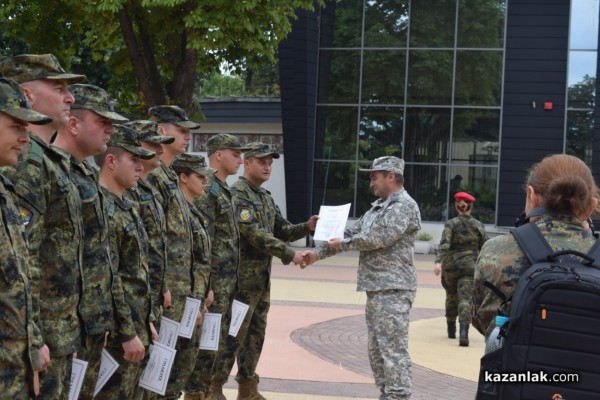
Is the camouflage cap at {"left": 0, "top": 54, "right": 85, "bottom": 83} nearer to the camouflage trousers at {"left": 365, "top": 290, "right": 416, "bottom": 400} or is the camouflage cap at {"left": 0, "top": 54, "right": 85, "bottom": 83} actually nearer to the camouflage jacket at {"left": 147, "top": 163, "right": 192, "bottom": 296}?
the camouflage jacket at {"left": 147, "top": 163, "right": 192, "bottom": 296}

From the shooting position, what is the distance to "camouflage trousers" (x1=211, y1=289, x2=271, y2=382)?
855 cm

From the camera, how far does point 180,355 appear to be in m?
7.34

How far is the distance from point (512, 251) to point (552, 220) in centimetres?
21

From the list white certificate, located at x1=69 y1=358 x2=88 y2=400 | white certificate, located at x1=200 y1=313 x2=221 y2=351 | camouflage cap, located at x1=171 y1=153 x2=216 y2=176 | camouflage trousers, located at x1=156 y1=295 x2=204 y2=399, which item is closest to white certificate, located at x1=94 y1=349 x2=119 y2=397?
white certificate, located at x1=69 y1=358 x2=88 y2=400

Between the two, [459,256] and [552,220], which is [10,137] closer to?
[552,220]

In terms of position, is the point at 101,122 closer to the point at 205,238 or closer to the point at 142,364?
the point at 142,364

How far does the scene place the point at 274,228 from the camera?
9.52 metres

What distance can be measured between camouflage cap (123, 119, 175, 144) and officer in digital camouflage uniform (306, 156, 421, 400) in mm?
2027

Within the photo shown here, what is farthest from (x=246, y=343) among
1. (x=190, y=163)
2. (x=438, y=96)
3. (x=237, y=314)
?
(x=438, y=96)

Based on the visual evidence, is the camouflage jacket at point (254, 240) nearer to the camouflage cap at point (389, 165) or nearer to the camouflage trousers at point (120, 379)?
the camouflage cap at point (389, 165)

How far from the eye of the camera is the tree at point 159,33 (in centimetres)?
1922

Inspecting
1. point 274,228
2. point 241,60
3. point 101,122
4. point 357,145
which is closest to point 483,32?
point 357,145

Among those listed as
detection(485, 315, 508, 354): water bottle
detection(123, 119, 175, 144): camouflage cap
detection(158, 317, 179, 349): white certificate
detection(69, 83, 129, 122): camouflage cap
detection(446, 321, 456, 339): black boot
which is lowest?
detection(446, 321, 456, 339): black boot

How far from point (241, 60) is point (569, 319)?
18.1 metres
